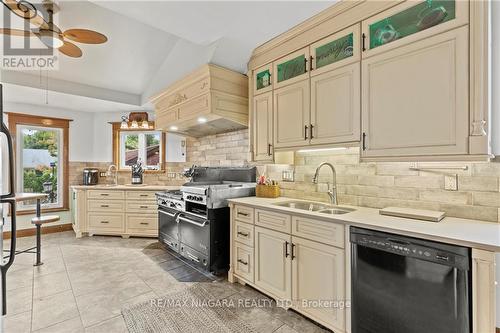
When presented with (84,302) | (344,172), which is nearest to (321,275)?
(344,172)

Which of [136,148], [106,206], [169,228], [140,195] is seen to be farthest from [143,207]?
[136,148]

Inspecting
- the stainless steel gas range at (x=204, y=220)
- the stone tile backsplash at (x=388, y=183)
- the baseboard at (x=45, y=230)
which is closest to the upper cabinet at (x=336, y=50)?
the stone tile backsplash at (x=388, y=183)

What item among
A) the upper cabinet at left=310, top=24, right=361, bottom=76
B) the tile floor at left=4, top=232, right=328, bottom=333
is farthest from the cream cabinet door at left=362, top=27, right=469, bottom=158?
the tile floor at left=4, top=232, right=328, bottom=333

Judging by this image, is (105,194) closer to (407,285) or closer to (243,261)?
(243,261)

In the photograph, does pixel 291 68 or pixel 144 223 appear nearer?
pixel 291 68

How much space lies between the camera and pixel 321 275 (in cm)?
186

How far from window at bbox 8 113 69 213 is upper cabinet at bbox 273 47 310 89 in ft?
15.0

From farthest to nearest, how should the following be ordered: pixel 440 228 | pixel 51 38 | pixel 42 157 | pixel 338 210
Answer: pixel 42 157 < pixel 51 38 < pixel 338 210 < pixel 440 228

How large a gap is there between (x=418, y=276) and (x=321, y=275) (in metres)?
0.66

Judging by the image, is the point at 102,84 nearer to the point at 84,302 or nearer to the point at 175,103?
the point at 175,103

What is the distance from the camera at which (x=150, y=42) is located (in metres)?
3.45

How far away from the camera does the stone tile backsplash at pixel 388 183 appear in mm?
1622

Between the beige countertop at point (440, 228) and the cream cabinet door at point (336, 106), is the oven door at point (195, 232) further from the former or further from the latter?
the cream cabinet door at point (336, 106)

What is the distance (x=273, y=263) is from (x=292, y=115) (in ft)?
4.75
